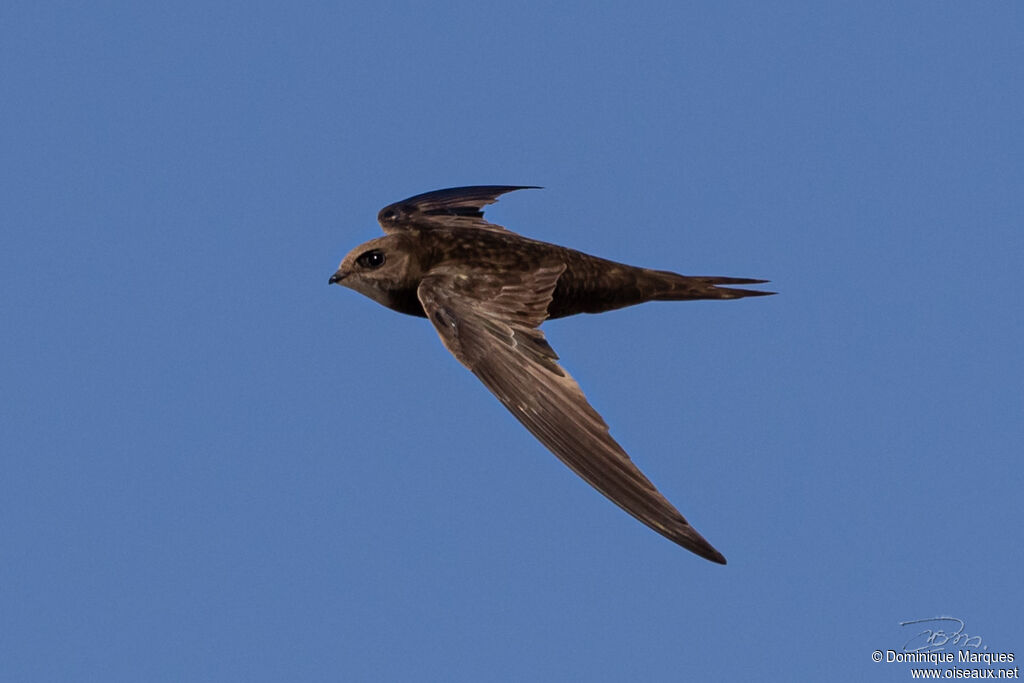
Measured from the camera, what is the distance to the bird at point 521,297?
212 inches

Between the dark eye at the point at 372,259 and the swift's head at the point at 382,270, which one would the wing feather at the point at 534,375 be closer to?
the swift's head at the point at 382,270

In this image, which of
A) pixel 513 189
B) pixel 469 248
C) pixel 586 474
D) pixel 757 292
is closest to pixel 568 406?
pixel 586 474

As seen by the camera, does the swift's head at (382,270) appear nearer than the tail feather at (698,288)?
Yes

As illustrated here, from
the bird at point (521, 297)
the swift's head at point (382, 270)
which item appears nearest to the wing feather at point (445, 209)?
the bird at point (521, 297)

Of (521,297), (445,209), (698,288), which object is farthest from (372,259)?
(698,288)

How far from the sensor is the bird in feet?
17.6

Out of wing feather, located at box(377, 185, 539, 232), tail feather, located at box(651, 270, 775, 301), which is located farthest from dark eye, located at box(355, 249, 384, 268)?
tail feather, located at box(651, 270, 775, 301)

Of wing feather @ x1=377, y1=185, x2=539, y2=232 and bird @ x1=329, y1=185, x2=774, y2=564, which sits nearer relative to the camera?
bird @ x1=329, y1=185, x2=774, y2=564

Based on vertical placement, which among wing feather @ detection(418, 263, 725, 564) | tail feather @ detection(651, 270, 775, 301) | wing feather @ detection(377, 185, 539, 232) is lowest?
wing feather @ detection(418, 263, 725, 564)

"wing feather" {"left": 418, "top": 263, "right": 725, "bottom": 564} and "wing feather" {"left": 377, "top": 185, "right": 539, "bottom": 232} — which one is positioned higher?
"wing feather" {"left": 377, "top": 185, "right": 539, "bottom": 232}

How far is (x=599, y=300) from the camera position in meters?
6.88

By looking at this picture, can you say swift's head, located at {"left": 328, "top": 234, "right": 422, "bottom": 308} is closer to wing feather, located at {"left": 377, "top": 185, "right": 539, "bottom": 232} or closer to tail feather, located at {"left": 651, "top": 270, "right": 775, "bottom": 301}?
wing feather, located at {"left": 377, "top": 185, "right": 539, "bottom": 232}

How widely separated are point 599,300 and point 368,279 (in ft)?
4.40

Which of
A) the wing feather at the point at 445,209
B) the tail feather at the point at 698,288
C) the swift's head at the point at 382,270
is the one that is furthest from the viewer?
the wing feather at the point at 445,209
